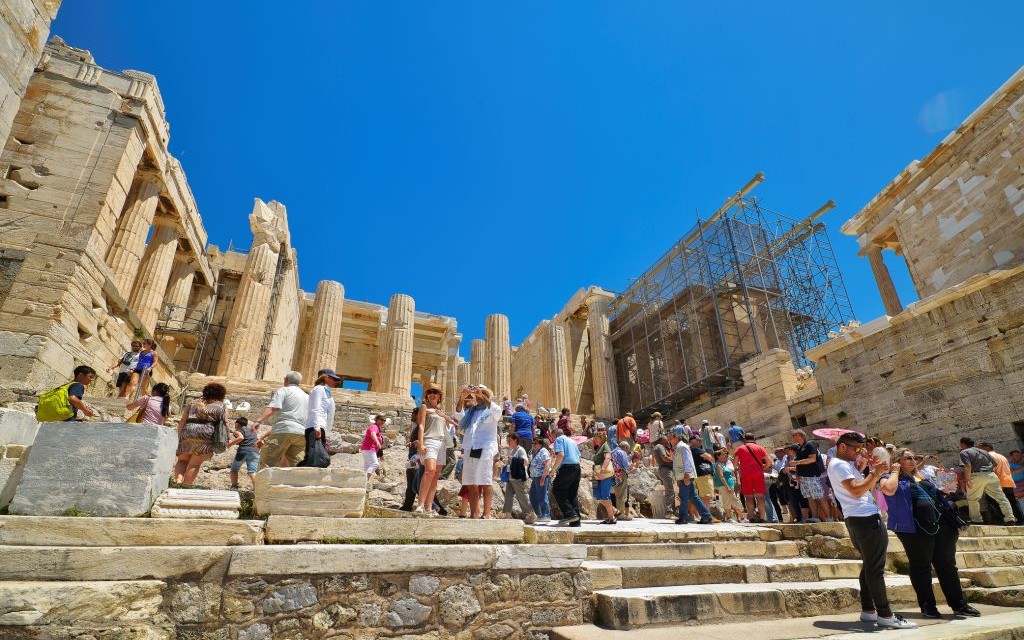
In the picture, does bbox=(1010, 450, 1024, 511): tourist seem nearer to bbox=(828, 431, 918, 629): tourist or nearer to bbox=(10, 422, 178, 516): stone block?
bbox=(828, 431, 918, 629): tourist

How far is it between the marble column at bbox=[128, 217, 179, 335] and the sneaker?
49.7ft

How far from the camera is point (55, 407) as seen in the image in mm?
4441

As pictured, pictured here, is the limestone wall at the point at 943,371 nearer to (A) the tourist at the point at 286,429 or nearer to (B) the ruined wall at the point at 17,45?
(A) the tourist at the point at 286,429

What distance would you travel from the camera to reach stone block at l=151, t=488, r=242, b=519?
9.80ft

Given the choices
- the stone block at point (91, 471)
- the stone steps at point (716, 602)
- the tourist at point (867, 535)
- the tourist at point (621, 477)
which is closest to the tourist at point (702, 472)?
the tourist at point (621, 477)

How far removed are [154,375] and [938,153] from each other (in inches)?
761

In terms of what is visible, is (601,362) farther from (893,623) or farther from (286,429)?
(893,623)

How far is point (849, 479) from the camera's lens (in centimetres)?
333

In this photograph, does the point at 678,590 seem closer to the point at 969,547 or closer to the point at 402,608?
the point at 402,608

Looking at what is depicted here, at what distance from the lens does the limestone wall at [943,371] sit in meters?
8.91

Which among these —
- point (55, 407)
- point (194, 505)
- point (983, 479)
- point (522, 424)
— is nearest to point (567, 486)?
point (522, 424)

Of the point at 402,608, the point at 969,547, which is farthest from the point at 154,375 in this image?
the point at 969,547

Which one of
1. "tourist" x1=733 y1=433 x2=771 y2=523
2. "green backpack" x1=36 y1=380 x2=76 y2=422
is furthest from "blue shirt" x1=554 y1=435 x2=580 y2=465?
Answer: "green backpack" x1=36 y1=380 x2=76 y2=422

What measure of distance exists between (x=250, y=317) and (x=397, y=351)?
4766mm
